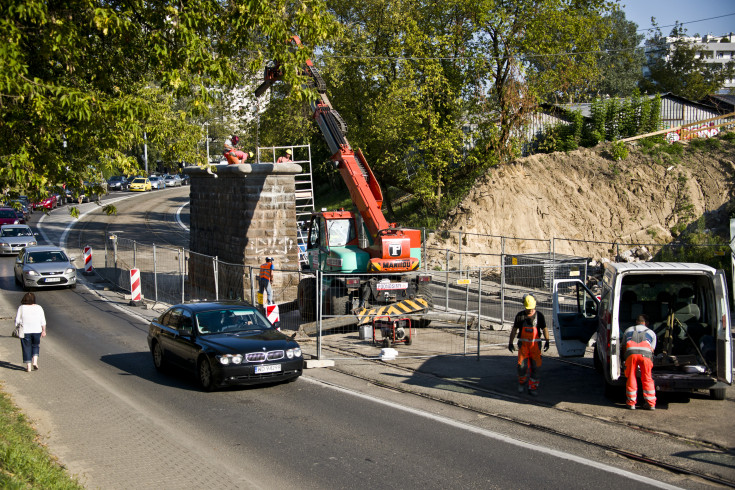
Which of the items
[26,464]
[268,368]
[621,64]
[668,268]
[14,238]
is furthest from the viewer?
[621,64]

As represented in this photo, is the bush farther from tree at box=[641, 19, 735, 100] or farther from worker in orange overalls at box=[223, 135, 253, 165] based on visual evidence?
tree at box=[641, 19, 735, 100]

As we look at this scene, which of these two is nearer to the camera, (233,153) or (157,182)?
(233,153)

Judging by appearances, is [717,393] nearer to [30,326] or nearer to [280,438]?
[280,438]

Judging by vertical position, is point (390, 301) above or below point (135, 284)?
below

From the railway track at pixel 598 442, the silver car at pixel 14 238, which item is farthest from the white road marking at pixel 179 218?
the railway track at pixel 598 442

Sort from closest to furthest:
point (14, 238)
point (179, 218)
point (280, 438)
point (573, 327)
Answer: point (280, 438)
point (573, 327)
point (14, 238)
point (179, 218)

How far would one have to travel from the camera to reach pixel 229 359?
11703mm

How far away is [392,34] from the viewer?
3766 cm

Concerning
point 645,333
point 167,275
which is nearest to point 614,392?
point 645,333

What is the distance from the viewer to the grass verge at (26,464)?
6.64 m

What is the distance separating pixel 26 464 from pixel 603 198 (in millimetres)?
30378

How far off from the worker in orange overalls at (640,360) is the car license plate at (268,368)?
218 inches

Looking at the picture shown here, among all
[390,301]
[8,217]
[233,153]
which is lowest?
[390,301]

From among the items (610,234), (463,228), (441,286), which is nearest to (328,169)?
(463,228)
